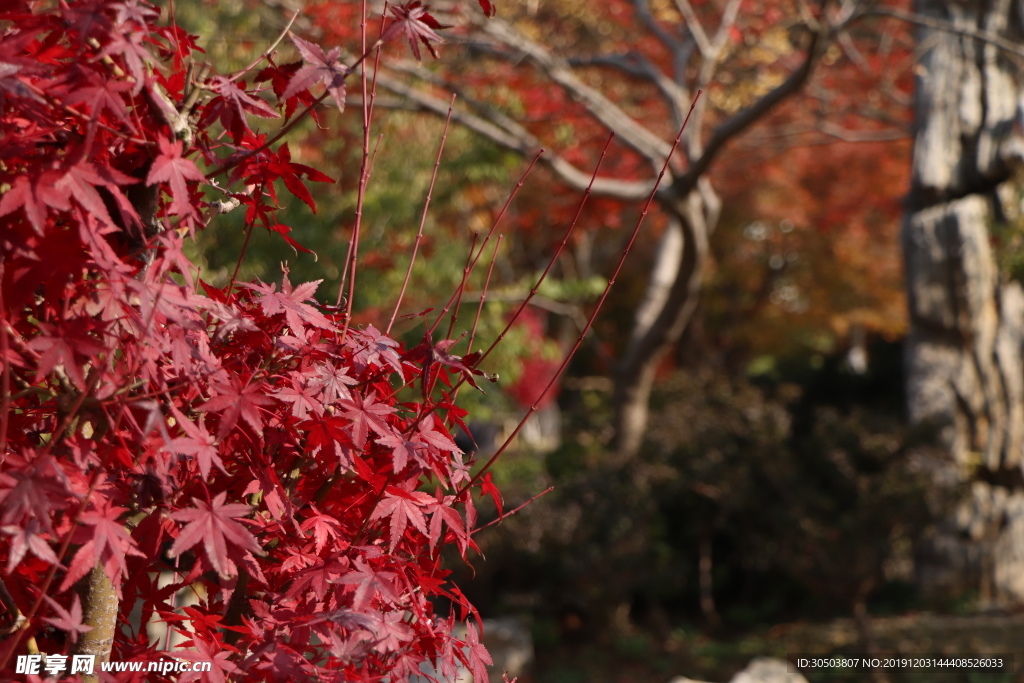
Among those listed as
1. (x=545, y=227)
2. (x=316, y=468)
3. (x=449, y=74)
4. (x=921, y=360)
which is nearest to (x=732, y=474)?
(x=921, y=360)

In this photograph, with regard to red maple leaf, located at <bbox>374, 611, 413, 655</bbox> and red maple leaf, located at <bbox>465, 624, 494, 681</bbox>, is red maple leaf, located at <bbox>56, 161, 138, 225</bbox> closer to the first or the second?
red maple leaf, located at <bbox>374, 611, 413, 655</bbox>

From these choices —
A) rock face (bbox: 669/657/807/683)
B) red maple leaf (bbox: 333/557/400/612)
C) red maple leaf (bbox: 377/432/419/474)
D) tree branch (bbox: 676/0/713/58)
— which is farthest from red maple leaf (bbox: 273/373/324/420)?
tree branch (bbox: 676/0/713/58)

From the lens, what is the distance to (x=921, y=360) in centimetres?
847

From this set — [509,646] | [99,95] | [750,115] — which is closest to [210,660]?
[99,95]

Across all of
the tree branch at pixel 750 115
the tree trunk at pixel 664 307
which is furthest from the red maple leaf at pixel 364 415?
the tree trunk at pixel 664 307

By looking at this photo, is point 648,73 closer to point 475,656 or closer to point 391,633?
point 475,656

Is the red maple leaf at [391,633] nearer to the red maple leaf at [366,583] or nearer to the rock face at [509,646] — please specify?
the red maple leaf at [366,583]

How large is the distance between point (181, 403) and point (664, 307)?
688 centimetres

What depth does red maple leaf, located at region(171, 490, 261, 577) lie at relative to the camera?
1131 millimetres

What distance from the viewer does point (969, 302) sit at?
27.3 feet

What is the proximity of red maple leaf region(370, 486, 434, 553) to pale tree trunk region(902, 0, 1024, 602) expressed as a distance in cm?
790

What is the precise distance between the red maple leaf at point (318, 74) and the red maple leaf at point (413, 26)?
0.33 feet

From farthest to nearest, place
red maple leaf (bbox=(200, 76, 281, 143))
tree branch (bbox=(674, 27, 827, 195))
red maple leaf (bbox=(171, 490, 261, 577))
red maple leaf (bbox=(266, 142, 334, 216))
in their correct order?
tree branch (bbox=(674, 27, 827, 195))
red maple leaf (bbox=(266, 142, 334, 216))
red maple leaf (bbox=(200, 76, 281, 143))
red maple leaf (bbox=(171, 490, 261, 577))

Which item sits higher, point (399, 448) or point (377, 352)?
point (377, 352)
